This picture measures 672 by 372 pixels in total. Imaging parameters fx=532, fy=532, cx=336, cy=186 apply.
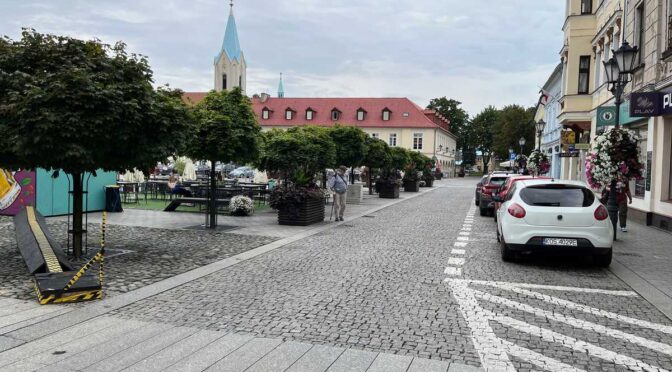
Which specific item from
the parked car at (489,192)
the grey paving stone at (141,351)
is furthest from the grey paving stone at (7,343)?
the parked car at (489,192)

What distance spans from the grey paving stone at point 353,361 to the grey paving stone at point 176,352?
4.35 feet

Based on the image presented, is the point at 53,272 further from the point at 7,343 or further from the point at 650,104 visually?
the point at 650,104

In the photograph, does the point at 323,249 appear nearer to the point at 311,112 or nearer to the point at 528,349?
the point at 528,349

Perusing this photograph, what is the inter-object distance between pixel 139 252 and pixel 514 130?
239 feet

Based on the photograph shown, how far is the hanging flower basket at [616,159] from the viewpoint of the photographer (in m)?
12.5

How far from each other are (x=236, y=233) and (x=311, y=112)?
7267cm

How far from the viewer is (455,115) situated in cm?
10294

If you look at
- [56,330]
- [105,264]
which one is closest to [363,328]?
[56,330]

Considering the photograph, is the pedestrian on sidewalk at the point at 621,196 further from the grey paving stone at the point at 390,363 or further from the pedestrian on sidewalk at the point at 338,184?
the grey paving stone at the point at 390,363

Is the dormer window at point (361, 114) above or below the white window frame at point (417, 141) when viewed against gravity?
above

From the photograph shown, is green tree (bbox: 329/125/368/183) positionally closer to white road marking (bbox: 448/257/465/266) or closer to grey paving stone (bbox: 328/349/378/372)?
white road marking (bbox: 448/257/465/266)

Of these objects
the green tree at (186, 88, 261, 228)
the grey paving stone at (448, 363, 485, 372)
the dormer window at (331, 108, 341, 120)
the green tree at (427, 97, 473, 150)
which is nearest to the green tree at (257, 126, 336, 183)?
the green tree at (186, 88, 261, 228)

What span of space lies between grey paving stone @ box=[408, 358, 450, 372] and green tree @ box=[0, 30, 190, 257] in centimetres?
588

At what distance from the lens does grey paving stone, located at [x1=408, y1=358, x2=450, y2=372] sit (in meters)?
4.54
